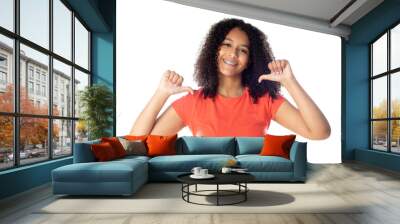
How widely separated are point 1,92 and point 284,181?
405 centimetres

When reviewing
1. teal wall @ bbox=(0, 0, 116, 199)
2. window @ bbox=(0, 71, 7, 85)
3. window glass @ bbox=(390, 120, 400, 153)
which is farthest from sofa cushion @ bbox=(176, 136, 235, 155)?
window glass @ bbox=(390, 120, 400, 153)

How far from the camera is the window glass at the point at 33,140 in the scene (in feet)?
17.0

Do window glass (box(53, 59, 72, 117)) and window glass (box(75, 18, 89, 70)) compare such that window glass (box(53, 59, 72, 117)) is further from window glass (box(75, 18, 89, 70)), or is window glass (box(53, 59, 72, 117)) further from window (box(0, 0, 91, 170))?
window glass (box(75, 18, 89, 70))

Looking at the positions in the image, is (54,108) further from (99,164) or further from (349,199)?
(349,199)

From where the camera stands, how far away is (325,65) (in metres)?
8.39

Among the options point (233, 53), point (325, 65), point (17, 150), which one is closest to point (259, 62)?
point (233, 53)

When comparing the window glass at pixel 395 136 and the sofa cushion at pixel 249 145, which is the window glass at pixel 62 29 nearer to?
the sofa cushion at pixel 249 145

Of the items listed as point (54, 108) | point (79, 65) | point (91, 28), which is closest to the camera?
point (54, 108)

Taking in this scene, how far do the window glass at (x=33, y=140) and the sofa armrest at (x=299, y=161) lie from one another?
12.4 feet

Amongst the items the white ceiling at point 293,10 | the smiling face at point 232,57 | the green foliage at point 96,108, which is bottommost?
the green foliage at point 96,108

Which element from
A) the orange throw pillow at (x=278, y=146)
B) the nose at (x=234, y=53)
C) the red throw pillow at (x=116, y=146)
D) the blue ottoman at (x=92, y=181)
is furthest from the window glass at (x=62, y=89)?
the orange throw pillow at (x=278, y=146)

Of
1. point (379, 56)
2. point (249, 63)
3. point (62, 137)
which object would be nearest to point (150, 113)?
point (62, 137)

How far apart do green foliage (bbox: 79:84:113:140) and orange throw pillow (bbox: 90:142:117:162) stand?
2.00m

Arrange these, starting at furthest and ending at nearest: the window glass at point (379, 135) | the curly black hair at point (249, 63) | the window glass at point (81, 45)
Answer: the window glass at point (379, 135)
the curly black hair at point (249, 63)
the window glass at point (81, 45)
